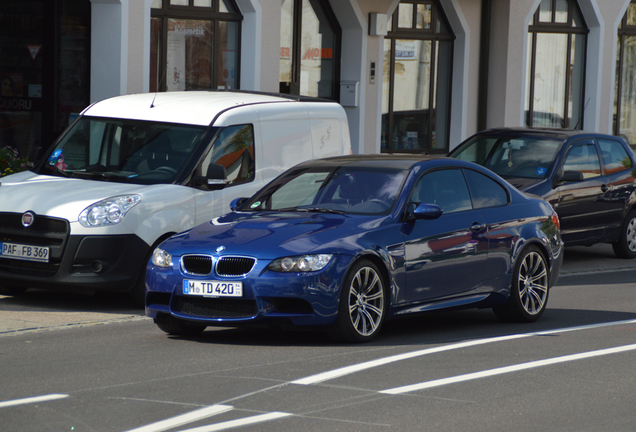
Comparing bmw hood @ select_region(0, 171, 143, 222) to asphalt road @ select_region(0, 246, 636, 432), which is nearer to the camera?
asphalt road @ select_region(0, 246, 636, 432)

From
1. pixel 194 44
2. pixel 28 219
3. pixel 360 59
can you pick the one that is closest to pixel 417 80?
pixel 360 59

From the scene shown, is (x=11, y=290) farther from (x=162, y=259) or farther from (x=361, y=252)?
(x=361, y=252)

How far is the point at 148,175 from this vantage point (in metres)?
10.1

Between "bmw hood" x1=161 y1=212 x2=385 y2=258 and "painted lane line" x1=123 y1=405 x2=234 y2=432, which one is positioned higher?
"bmw hood" x1=161 y1=212 x2=385 y2=258

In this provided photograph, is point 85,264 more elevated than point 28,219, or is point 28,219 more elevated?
point 28,219

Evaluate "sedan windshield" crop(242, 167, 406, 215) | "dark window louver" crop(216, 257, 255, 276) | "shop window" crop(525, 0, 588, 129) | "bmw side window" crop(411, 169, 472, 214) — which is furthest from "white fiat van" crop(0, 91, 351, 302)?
"shop window" crop(525, 0, 588, 129)

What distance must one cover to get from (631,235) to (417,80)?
7.98m

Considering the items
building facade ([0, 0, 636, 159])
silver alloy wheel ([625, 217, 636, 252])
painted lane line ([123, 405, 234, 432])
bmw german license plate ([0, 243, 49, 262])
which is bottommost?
painted lane line ([123, 405, 234, 432])

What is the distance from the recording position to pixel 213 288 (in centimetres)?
754

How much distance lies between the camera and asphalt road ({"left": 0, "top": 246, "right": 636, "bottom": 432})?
5.68 meters

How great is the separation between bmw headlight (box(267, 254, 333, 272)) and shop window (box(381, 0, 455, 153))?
13.8 meters

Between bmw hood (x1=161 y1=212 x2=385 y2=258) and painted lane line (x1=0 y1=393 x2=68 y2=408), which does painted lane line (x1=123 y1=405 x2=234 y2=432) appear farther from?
bmw hood (x1=161 y1=212 x2=385 y2=258)

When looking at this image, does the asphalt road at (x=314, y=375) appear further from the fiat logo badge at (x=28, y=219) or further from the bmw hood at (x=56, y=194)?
the bmw hood at (x=56, y=194)

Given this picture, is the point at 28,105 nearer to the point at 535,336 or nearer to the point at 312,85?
the point at 312,85
